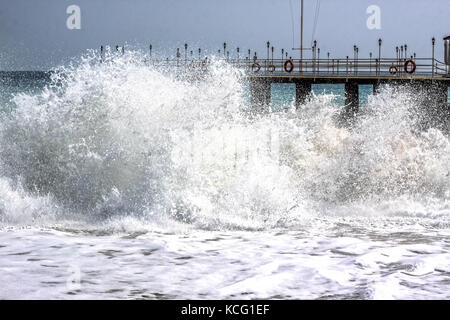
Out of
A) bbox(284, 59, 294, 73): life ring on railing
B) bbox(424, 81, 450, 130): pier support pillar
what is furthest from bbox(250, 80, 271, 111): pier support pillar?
bbox(424, 81, 450, 130): pier support pillar

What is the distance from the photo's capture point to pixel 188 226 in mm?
6871

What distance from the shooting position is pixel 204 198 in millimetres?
7469

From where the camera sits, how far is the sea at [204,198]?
480cm

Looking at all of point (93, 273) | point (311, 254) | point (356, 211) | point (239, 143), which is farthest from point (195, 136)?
point (93, 273)

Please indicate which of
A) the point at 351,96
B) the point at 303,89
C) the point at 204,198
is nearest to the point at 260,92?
the point at 303,89

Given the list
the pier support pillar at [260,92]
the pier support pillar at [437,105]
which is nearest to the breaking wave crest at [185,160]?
the pier support pillar at [437,105]

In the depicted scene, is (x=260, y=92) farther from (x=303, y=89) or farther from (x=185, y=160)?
(x=185, y=160)

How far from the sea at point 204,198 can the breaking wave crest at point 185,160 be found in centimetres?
2

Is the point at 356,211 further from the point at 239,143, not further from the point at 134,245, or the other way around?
the point at 134,245

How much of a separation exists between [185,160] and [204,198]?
0.60 m

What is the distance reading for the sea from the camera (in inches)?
189

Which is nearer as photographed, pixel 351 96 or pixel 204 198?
pixel 204 198

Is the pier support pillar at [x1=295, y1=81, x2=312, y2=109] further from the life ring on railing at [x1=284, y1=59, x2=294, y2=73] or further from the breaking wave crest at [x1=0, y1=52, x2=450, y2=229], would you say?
the breaking wave crest at [x1=0, y1=52, x2=450, y2=229]
